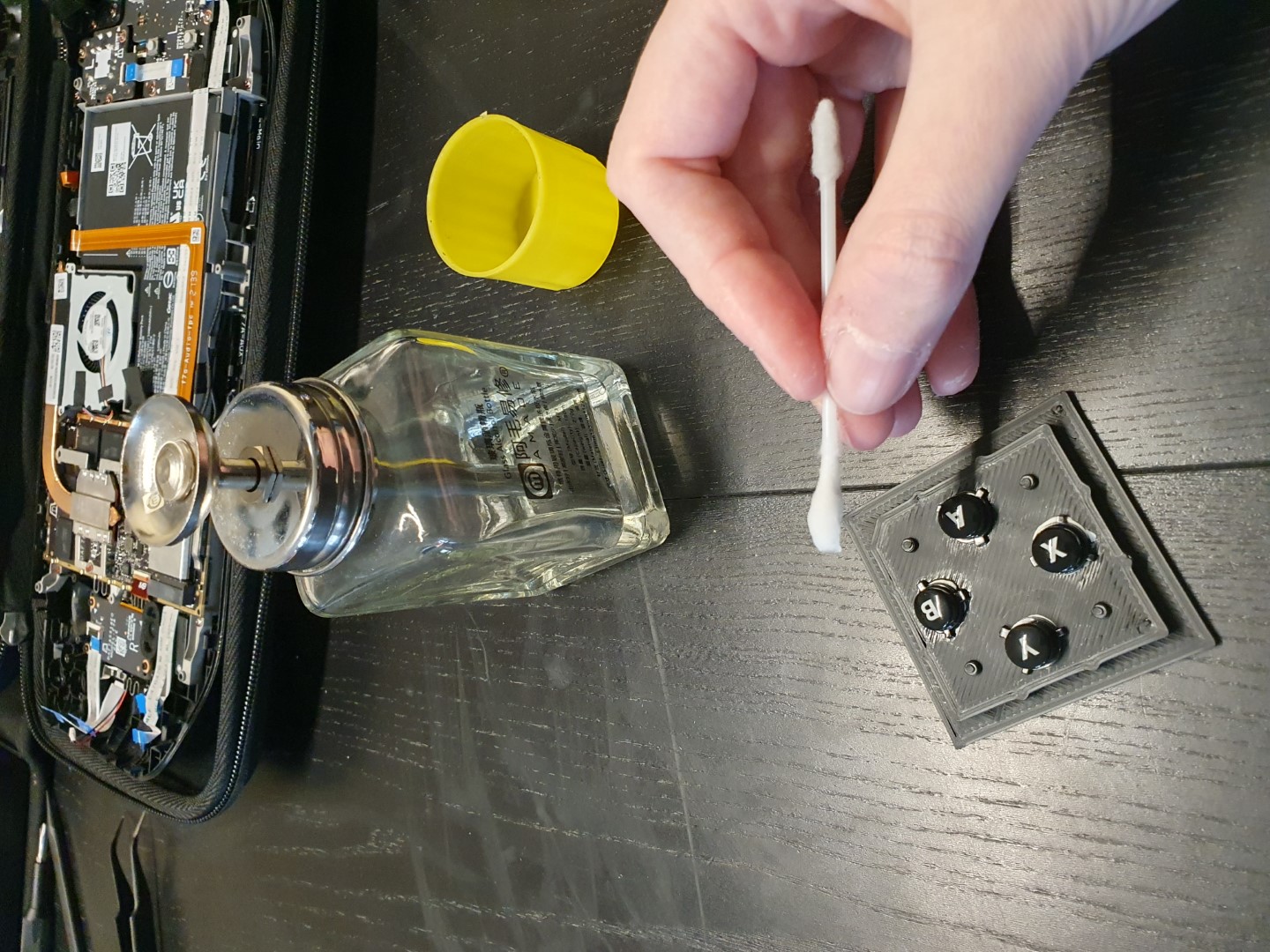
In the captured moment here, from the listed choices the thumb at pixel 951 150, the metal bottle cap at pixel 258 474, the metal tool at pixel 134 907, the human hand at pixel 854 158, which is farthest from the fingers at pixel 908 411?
the metal tool at pixel 134 907

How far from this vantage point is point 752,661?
17.6 inches

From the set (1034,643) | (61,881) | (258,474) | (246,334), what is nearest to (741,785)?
(1034,643)

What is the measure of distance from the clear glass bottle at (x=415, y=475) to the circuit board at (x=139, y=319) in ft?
0.65

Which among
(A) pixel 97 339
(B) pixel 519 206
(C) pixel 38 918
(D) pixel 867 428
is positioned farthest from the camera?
(C) pixel 38 918

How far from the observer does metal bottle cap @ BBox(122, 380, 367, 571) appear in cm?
32

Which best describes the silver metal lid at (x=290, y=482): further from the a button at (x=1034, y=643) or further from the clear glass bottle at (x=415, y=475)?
the a button at (x=1034, y=643)

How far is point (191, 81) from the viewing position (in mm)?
591

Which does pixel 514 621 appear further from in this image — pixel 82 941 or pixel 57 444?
pixel 82 941

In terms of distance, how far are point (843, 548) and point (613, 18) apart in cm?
32

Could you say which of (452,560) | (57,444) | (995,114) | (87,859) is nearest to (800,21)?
(995,114)

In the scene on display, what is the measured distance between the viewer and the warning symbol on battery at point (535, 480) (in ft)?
1.43

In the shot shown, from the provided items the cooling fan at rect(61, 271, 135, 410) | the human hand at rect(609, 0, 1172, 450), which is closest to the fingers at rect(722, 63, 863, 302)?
the human hand at rect(609, 0, 1172, 450)

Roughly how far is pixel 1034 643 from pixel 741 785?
0.17 meters

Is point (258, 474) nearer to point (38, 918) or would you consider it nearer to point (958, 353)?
point (958, 353)
